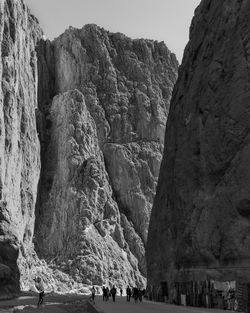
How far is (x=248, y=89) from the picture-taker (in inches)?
1240

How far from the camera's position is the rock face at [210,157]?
30812mm

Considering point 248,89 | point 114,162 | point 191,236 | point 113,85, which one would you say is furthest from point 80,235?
point 248,89

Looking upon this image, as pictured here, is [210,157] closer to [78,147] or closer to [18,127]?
[18,127]

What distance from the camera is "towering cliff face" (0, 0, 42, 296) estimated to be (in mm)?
76188

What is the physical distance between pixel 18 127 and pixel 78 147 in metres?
12.9

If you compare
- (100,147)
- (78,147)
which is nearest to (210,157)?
(78,147)

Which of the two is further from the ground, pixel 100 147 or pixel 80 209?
pixel 100 147

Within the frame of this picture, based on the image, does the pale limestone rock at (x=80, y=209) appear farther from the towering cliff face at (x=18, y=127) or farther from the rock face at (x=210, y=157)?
the rock face at (x=210, y=157)

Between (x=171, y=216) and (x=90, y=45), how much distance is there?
70.9m

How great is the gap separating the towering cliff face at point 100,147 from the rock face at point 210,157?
4045cm

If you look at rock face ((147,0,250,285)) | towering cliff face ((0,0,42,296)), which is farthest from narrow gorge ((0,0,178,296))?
rock face ((147,0,250,285))

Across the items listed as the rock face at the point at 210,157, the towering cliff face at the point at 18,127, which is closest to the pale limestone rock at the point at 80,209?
the towering cliff face at the point at 18,127

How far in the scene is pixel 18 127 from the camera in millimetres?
83688

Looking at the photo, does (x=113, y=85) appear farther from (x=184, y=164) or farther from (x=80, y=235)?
(x=184, y=164)
